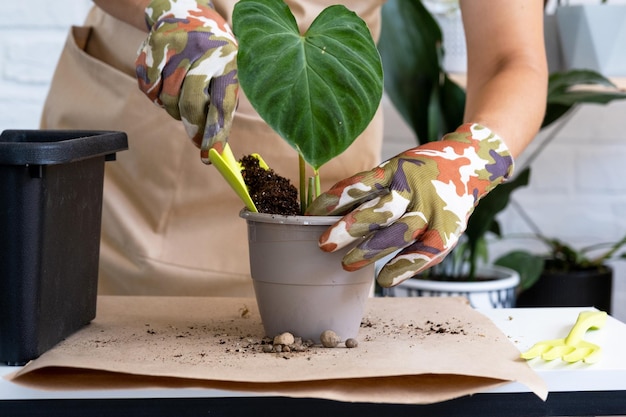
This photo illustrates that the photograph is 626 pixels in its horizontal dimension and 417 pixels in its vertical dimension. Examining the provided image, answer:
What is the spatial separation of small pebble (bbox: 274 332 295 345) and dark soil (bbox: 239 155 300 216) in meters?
0.11

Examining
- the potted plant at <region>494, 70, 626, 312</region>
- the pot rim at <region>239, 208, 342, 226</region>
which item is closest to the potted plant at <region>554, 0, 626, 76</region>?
the potted plant at <region>494, 70, 626, 312</region>

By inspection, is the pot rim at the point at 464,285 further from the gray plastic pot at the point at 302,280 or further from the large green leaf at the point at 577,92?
the gray plastic pot at the point at 302,280

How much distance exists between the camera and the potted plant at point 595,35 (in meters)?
1.78

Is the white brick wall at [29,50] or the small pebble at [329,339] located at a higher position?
the white brick wall at [29,50]

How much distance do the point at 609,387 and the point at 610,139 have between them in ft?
4.86

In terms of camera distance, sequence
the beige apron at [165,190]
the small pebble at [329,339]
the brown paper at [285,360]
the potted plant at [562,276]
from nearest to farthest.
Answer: the brown paper at [285,360]
the small pebble at [329,339]
the beige apron at [165,190]
the potted plant at [562,276]

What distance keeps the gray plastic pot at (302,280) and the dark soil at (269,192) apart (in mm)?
19

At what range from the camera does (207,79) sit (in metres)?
0.76

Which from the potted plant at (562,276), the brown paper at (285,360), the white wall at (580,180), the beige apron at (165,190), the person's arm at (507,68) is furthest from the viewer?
the white wall at (580,180)

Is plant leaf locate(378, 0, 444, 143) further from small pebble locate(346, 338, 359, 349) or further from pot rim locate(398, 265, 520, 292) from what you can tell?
small pebble locate(346, 338, 359, 349)

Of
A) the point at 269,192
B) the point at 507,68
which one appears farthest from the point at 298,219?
the point at 507,68

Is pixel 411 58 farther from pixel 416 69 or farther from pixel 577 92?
pixel 577 92

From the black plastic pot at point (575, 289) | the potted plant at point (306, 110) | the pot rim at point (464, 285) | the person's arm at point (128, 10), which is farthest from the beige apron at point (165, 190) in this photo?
the black plastic pot at point (575, 289)

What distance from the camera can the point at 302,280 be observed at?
73 centimetres
